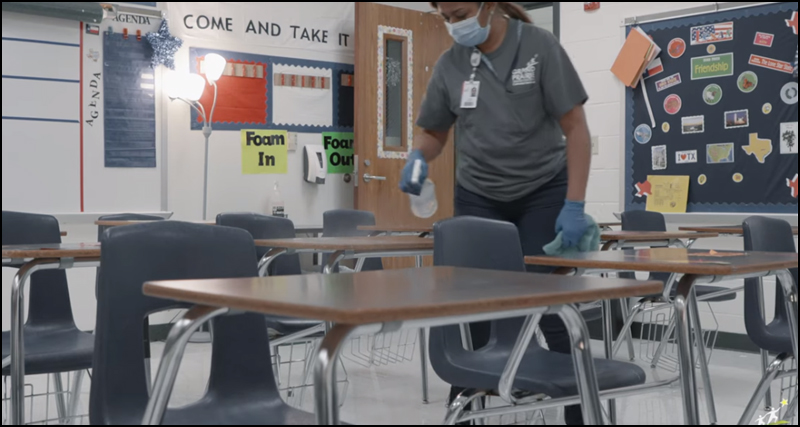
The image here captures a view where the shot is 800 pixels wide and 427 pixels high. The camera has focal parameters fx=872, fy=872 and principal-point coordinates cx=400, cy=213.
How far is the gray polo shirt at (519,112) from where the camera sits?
2.32 m

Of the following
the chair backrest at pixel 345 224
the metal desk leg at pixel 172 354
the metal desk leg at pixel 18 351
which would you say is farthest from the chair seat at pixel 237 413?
the chair backrest at pixel 345 224

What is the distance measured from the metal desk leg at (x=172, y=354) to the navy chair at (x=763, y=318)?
1.54 m

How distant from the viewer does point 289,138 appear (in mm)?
5457

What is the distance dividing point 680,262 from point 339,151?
4.01 metres

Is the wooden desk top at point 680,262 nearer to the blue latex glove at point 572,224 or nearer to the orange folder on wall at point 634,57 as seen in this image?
the blue latex glove at point 572,224

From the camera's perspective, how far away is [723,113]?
16.1ft

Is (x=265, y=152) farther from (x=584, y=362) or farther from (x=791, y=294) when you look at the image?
(x=584, y=362)

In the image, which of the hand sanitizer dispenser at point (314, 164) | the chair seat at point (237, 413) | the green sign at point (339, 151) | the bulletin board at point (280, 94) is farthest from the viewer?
the green sign at point (339, 151)

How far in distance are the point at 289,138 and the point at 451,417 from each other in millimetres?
3869

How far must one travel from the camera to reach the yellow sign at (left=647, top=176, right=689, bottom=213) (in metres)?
5.07

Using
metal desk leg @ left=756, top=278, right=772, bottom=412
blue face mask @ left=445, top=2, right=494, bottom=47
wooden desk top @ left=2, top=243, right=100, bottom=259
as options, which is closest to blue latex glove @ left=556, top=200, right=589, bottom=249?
blue face mask @ left=445, top=2, right=494, bottom=47

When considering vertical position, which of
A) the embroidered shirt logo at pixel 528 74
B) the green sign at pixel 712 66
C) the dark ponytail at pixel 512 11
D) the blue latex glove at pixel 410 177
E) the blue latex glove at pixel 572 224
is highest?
the green sign at pixel 712 66

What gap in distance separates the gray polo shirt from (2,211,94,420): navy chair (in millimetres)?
1149

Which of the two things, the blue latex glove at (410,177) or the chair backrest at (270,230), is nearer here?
the blue latex glove at (410,177)
